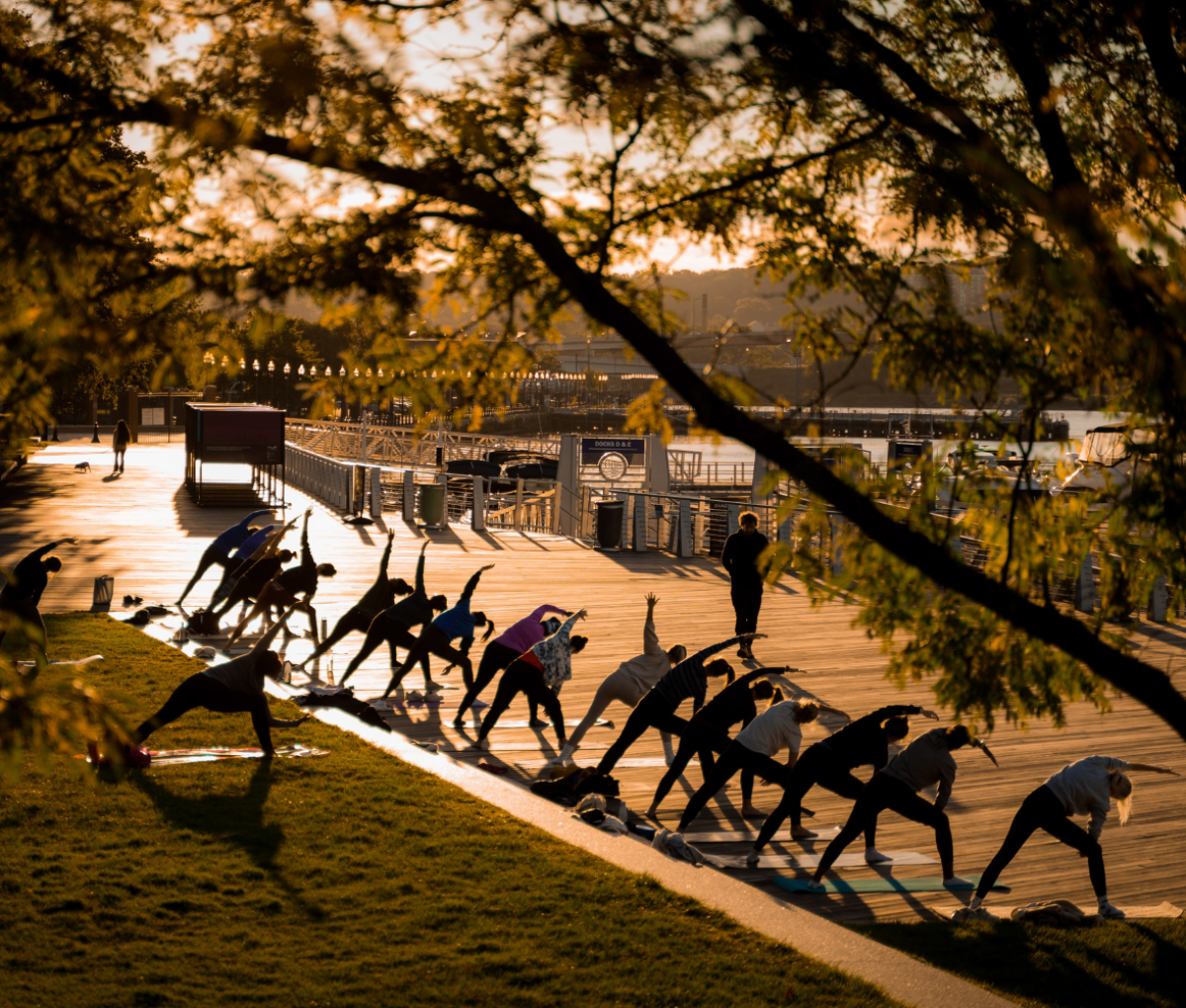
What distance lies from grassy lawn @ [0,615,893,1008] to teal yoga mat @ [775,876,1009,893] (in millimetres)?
1077

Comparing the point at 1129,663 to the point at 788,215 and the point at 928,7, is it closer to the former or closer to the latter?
the point at 788,215

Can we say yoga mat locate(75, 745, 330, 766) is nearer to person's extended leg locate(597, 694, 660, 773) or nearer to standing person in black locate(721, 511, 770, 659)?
person's extended leg locate(597, 694, 660, 773)

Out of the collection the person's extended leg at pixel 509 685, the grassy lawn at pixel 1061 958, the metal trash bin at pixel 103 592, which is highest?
the person's extended leg at pixel 509 685

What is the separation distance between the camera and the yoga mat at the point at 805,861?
8.84 meters

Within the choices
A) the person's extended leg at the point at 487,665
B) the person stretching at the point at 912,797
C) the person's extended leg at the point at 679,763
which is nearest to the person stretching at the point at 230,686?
the person's extended leg at the point at 487,665

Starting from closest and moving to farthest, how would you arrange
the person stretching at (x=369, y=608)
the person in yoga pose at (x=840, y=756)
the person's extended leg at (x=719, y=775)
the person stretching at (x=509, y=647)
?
the person in yoga pose at (x=840, y=756)
the person's extended leg at (x=719, y=775)
the person stretching at (x=509, y=647)
the person stretching at (x=369, y=608)

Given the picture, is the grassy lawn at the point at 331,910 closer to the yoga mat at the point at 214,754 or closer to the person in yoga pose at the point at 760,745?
the yoga mat at the point at 214,754

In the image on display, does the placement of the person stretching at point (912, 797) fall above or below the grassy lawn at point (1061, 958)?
above

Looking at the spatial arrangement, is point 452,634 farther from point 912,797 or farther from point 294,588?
point 912,797

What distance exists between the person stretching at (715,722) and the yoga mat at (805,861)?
26.8 inches

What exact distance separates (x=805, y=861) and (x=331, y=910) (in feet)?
10.8

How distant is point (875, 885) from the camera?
852cm

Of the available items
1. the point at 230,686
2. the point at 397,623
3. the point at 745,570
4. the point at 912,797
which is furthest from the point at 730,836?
the point at 745,570

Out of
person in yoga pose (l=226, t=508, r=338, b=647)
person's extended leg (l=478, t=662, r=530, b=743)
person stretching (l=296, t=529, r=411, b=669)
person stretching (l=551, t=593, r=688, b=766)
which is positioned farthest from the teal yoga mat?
person in yoga pose (l=226, t=508, r=338, b=647)
